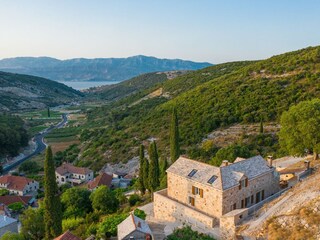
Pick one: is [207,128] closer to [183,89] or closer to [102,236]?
[102,236]

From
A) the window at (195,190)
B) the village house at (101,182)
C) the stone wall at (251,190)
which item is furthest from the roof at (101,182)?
the stone wall at (251,190)

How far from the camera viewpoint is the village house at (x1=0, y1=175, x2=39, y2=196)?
5618cm

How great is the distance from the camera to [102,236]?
82.7 ft

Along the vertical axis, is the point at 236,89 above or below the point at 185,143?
above

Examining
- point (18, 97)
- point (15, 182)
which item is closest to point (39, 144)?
point (15, 182)

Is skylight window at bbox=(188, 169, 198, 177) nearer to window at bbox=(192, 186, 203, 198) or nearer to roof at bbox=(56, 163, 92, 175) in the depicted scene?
window at bbox=(192, 186, 203, 198)

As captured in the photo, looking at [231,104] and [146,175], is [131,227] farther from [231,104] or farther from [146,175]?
[231,104]

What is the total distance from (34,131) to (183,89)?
176ft

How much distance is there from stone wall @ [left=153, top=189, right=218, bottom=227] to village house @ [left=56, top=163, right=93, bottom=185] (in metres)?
33.4

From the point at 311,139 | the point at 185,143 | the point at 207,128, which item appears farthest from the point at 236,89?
the point at 311,139

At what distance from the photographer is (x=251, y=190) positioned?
2606 centimetres

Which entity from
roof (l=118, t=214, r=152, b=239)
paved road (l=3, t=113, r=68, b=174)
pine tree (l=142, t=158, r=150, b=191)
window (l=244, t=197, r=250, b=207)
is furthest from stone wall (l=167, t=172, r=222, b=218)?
paved road (l=3, t=113, r=68, b=174)

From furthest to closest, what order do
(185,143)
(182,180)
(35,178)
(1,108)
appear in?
(1,108) → (35,178) → (185,143) → (182,180)

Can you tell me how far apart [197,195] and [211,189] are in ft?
5.98
